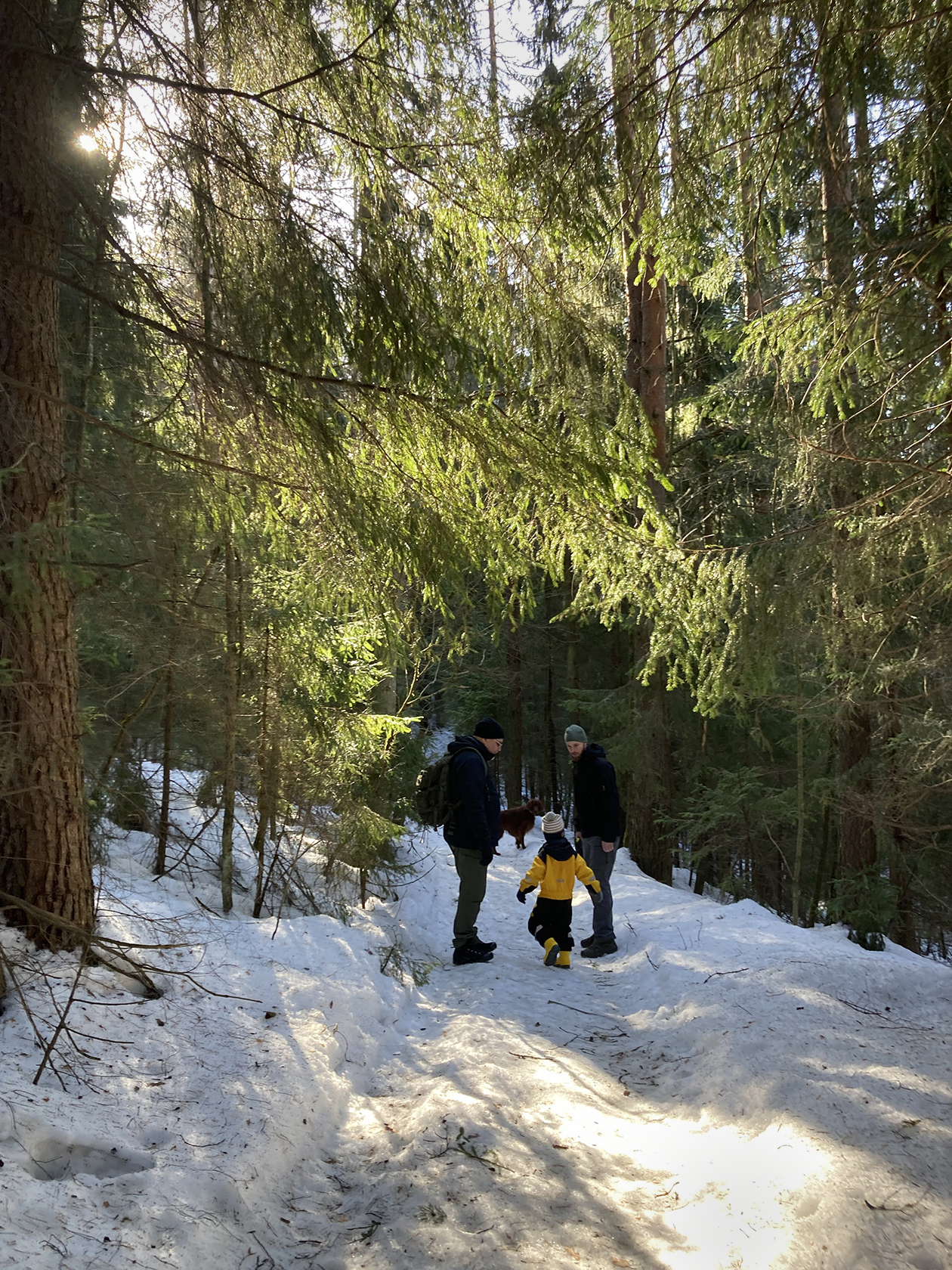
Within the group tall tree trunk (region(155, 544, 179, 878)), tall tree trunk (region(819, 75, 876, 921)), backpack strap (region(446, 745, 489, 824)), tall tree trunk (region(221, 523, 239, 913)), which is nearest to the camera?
tall tree trunk (region(819, 75, 876, 921))

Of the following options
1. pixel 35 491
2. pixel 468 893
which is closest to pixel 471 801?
pixel 468 893

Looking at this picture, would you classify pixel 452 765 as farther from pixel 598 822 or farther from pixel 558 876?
pixel 598 822

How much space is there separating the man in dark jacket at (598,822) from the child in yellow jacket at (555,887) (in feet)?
1.13

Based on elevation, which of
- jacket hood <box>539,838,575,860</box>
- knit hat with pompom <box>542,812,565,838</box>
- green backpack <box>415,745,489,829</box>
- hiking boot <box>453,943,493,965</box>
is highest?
green backpack <box>415,745,489,829</box>

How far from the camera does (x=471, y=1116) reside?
4023 mm

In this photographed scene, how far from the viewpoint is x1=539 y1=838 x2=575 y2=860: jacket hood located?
7.43m

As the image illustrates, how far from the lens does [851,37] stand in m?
3.53

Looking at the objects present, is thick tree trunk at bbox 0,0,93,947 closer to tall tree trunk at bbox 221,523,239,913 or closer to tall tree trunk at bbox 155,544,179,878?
tall tree trunk at bbox 155,544,179,878

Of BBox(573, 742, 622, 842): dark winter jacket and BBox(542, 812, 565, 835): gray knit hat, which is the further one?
BBox(573, 742, 622, 842): dark winter jacket

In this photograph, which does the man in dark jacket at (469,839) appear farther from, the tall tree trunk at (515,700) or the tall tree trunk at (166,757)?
the tall tree trunk at (515,700)

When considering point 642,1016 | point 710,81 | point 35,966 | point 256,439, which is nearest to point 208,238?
point 256,439

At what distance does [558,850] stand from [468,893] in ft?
2.98

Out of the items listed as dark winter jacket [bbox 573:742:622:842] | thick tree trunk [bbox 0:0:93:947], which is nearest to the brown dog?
dark winter jacket [bbox 573:742:622:842]

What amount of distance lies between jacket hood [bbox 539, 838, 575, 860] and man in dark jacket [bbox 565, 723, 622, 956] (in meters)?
0.38
